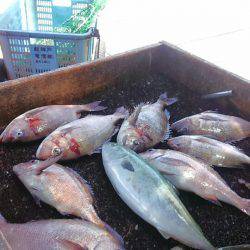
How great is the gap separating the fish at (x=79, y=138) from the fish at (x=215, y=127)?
0.63 meters

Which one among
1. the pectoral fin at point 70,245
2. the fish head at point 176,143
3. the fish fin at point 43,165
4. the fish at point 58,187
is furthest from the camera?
the fish head at point 176,143

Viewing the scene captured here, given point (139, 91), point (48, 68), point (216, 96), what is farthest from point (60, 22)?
point (216, 96)

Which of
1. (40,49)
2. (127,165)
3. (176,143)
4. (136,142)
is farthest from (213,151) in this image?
(40,49)

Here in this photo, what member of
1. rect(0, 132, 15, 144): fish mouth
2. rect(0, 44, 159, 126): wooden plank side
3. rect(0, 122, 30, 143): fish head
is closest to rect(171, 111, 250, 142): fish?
rect(0, 44, 159, 126): wooden plank side

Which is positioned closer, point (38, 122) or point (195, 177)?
point (195, 177)

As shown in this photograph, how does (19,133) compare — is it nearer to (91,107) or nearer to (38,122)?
(38,122)

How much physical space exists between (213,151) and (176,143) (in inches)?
12.2

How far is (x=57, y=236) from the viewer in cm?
197

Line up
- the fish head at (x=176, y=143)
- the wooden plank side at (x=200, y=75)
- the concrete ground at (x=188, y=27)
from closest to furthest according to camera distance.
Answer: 1. the fish head at (x=176, y=143)
2. the wooden plank side at (x=200, y=75)
3. the concrete ground at (x=188, y=27)

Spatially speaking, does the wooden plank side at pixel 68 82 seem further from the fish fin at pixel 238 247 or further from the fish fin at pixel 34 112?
the fish fin at pixel 238 247

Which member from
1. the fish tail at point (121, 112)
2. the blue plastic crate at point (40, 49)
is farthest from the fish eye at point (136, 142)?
the blue plastic crate at point (40, 49)

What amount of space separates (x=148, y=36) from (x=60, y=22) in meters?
2.72

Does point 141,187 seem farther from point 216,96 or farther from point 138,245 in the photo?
point 216,96

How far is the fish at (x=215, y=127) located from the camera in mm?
3066
